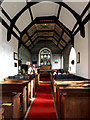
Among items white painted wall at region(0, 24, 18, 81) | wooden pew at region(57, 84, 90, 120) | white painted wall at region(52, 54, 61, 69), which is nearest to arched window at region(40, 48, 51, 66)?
white painted wall at region(52, 54, 61, 69)

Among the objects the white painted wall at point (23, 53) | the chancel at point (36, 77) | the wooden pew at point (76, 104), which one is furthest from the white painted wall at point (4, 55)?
the white painted wall at point (23, 53)

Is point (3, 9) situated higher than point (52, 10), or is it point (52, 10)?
point (52, 10)

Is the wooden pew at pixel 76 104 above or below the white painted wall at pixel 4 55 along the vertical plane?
below

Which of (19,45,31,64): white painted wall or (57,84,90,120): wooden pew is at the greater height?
(19,45,31,64): white painted wall

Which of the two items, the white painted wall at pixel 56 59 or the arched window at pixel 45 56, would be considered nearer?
the white painted wall at pixel 56 59

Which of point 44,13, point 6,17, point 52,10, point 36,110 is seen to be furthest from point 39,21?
point 36,110

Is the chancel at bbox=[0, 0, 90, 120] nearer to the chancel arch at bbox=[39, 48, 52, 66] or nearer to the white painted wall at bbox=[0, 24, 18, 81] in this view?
the white painted wall at bbox=[0, 24, 18, 81]

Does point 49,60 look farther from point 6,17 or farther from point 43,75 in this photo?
point 6,17

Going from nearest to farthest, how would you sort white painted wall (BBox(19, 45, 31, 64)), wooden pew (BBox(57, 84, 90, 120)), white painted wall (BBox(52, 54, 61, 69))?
wooden pew (BBox(57, 84, 90, 120)) → white painted wall (BBox(19, 45, 31, 64)) → white painted wall (BBox(52, 54, 61, 69))

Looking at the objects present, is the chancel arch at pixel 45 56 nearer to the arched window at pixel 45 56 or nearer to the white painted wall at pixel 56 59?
the arched window at pixel 45 56

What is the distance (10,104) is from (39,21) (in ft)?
23.8

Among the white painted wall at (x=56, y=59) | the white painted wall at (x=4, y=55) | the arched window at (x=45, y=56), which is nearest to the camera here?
the white painted wall at (x=4, y=55)

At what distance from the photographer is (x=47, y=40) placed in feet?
52.3

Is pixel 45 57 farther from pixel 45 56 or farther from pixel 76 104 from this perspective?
pixel 76 104
